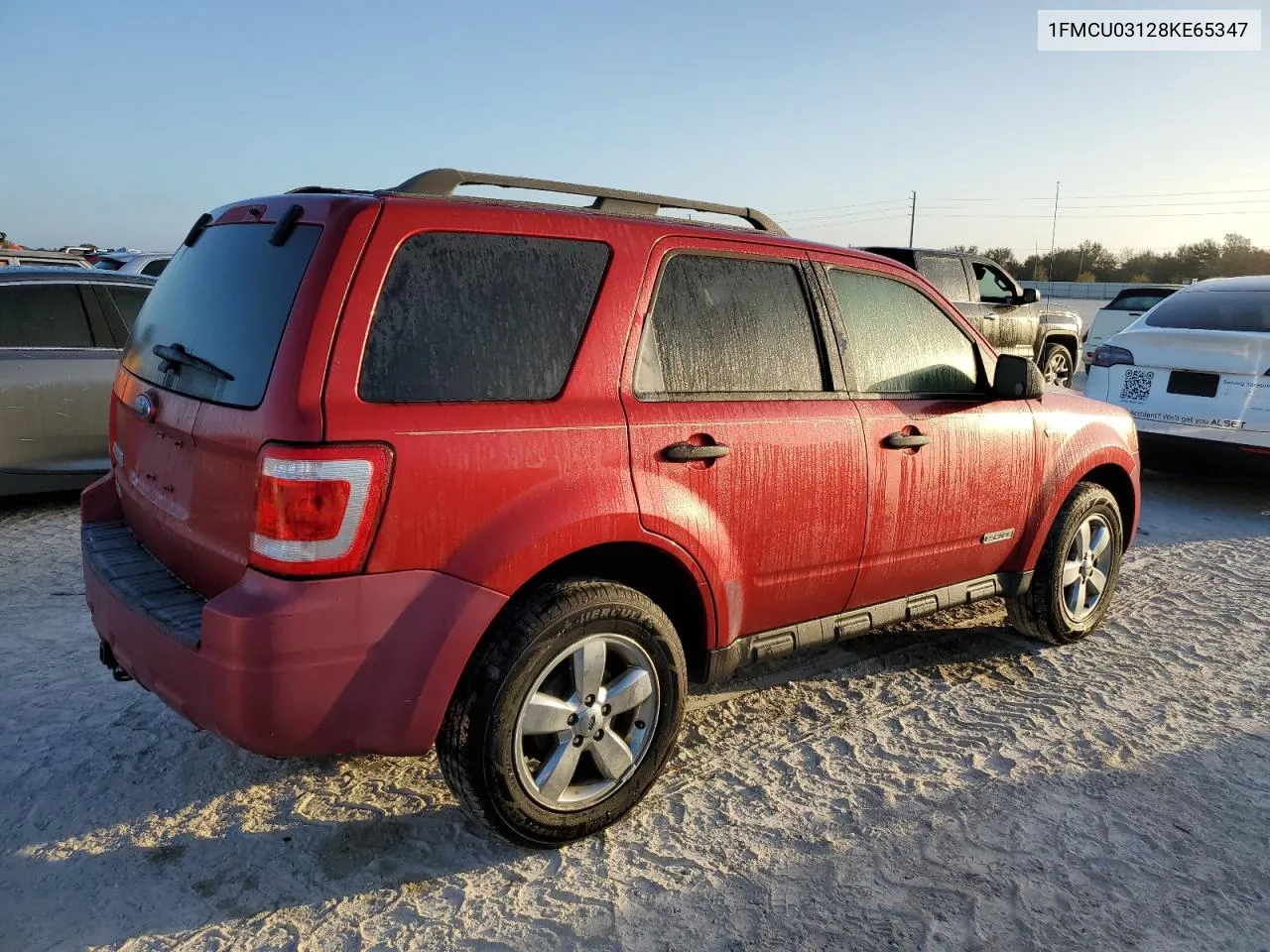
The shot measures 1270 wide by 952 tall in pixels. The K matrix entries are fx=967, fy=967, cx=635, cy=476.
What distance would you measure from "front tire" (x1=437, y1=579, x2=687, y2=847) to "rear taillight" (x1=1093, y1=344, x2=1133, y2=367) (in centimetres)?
607

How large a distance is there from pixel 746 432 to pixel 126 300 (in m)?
5.35

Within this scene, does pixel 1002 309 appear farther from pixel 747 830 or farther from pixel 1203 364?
pixel 747 830

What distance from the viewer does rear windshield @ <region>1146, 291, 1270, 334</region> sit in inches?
283

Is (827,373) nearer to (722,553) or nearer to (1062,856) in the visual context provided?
(722,553)

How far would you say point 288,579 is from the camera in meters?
2.28

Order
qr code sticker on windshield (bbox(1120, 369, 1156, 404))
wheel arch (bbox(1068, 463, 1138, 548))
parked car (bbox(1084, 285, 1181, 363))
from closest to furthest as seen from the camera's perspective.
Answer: wheel arch (bbox(1068, 463, 1138, 548))
qr code sticker on windshield (bbox(1120, 369, 1156, 404))
parked car (bbox(1084, 285, 1181, 363))

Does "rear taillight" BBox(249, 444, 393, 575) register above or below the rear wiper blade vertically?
below

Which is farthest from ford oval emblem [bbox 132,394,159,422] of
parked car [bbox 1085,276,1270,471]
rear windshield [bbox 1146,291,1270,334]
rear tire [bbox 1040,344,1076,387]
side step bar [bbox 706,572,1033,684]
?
rear tire [bbox 1040,344,1076,387]

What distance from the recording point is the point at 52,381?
616 centimetres

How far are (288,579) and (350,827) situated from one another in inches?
39.4

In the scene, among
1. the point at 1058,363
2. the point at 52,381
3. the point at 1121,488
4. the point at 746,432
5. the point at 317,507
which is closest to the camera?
the point at 317,507

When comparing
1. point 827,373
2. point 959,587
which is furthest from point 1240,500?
point 827,373

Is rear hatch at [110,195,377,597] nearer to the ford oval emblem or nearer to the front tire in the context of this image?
the ford oval emblem

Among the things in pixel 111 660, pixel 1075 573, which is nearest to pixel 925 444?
pixel 1075 573
